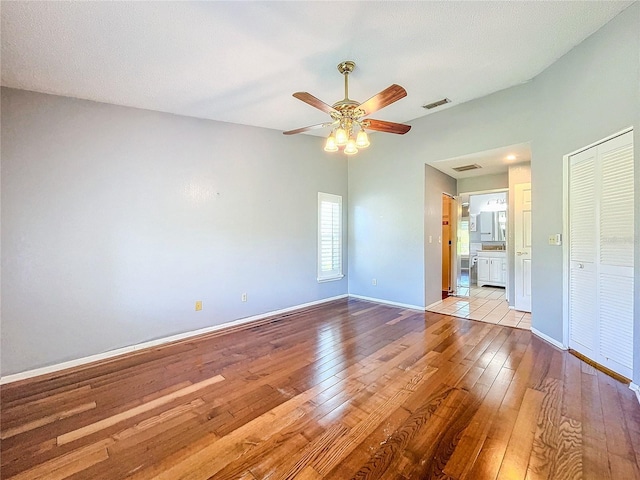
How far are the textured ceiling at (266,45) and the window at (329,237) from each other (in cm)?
227

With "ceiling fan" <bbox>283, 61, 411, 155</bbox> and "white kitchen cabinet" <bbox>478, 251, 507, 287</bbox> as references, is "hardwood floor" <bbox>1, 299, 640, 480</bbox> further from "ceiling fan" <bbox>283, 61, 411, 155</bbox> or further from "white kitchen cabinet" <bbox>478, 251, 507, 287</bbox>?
"white kitchen cabinet" <bbox>478, 251, 507, 287</bbox>

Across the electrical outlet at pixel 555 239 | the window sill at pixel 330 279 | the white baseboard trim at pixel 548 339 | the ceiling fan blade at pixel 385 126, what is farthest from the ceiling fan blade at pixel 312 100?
the white baseboard trim at pixel 548 339

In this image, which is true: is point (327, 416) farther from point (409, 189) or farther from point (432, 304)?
point (409, 189)

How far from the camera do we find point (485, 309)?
15.6ft

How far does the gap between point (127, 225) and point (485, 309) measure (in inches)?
216

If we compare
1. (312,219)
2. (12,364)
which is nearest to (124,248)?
(12,364)

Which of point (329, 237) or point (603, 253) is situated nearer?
point (603, 253)

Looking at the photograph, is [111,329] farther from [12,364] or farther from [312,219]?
[312,219]

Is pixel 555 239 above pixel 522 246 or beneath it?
above

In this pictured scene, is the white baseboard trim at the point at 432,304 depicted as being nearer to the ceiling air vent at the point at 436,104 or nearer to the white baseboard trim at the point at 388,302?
the white baseboard trim at the point at 388,302

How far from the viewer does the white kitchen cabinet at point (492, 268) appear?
6.77 m

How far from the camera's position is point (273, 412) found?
198 centimetres

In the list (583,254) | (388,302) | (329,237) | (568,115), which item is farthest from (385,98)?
(388,302)

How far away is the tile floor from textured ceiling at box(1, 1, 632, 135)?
3295 mm
